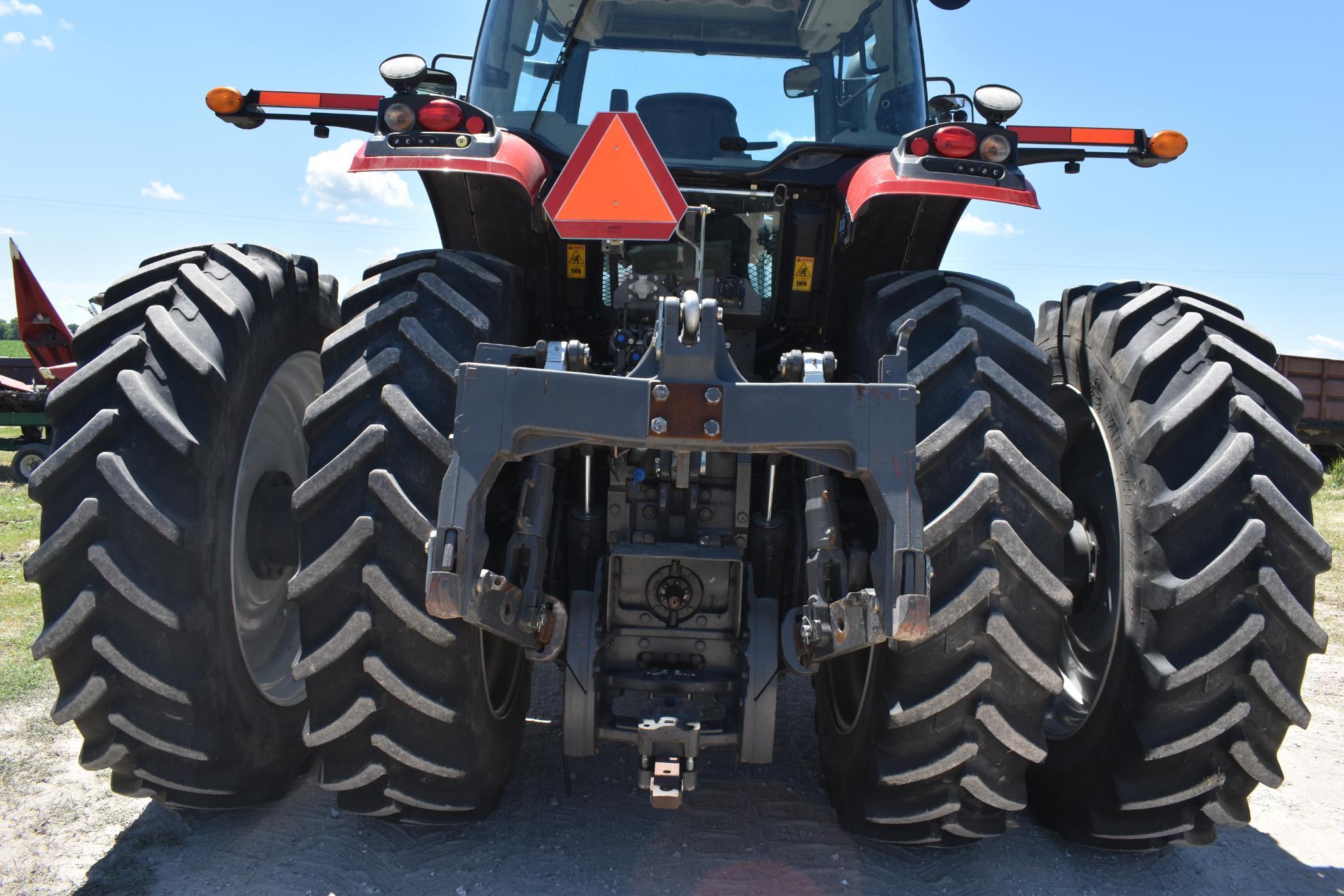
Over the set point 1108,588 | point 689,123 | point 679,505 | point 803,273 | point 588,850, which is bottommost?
point 588,850

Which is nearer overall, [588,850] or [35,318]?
[588,850]

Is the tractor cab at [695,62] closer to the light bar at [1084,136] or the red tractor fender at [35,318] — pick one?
the light bar at [1084,136]

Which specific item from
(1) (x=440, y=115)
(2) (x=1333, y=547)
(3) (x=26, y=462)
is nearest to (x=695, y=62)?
(1) (x=440, y=115)

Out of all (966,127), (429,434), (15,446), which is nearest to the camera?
(429,434)

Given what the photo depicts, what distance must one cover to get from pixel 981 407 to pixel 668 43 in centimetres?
193

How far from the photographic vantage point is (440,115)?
270 centimetres

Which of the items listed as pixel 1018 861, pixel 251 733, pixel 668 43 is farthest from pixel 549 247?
pixel 1018 861

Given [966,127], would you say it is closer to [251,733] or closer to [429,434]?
[429,434]

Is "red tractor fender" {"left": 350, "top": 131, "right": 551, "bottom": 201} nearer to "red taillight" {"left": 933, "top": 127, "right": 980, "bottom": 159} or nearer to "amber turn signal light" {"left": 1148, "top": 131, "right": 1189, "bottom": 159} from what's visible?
"red taillight" {"left": 933, "top": 127, "right": 980, "bottom": 159}

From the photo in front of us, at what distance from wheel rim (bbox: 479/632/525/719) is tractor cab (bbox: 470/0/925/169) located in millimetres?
1713

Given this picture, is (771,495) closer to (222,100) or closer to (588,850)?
(588,850)

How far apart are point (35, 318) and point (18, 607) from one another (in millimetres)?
8385

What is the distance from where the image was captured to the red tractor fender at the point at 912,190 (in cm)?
264

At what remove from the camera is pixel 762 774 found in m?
3.54
